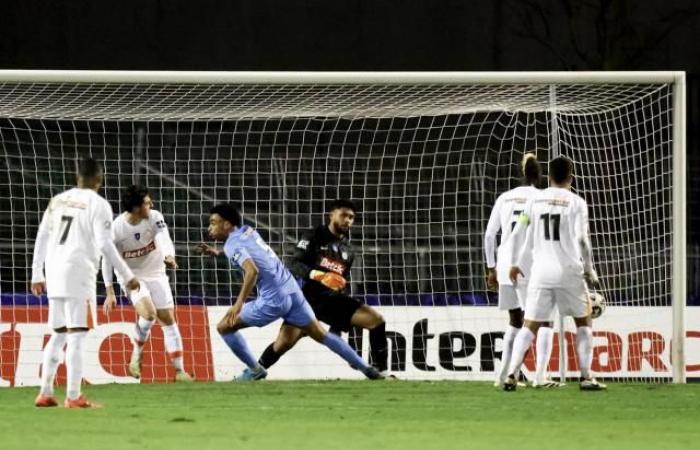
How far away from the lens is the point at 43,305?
1577cm

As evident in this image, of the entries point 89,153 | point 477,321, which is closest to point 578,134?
point 477,321

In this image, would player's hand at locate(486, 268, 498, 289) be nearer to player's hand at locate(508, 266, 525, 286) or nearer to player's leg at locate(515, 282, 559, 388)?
player's leg at locate(515, 282, 559, 388)

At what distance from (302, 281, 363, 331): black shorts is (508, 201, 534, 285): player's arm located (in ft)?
7.14

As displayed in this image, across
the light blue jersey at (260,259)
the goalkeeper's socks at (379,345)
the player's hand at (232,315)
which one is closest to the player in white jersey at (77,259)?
the player's hand at (232,315)

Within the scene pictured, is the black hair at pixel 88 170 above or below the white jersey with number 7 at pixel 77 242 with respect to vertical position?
above

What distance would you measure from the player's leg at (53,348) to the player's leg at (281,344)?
3643 millimetres

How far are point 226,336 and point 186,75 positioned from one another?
2.27 metres

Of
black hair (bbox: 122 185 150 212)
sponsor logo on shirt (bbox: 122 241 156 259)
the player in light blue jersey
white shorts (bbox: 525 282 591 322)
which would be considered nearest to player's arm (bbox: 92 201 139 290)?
the player in light blue jersey

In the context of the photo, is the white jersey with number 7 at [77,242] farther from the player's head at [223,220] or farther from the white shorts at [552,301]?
the white shorts at [552,301]

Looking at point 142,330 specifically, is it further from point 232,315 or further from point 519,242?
point 519,242

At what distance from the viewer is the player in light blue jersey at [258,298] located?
14141 mm

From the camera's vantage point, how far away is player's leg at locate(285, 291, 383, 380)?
568 inches
